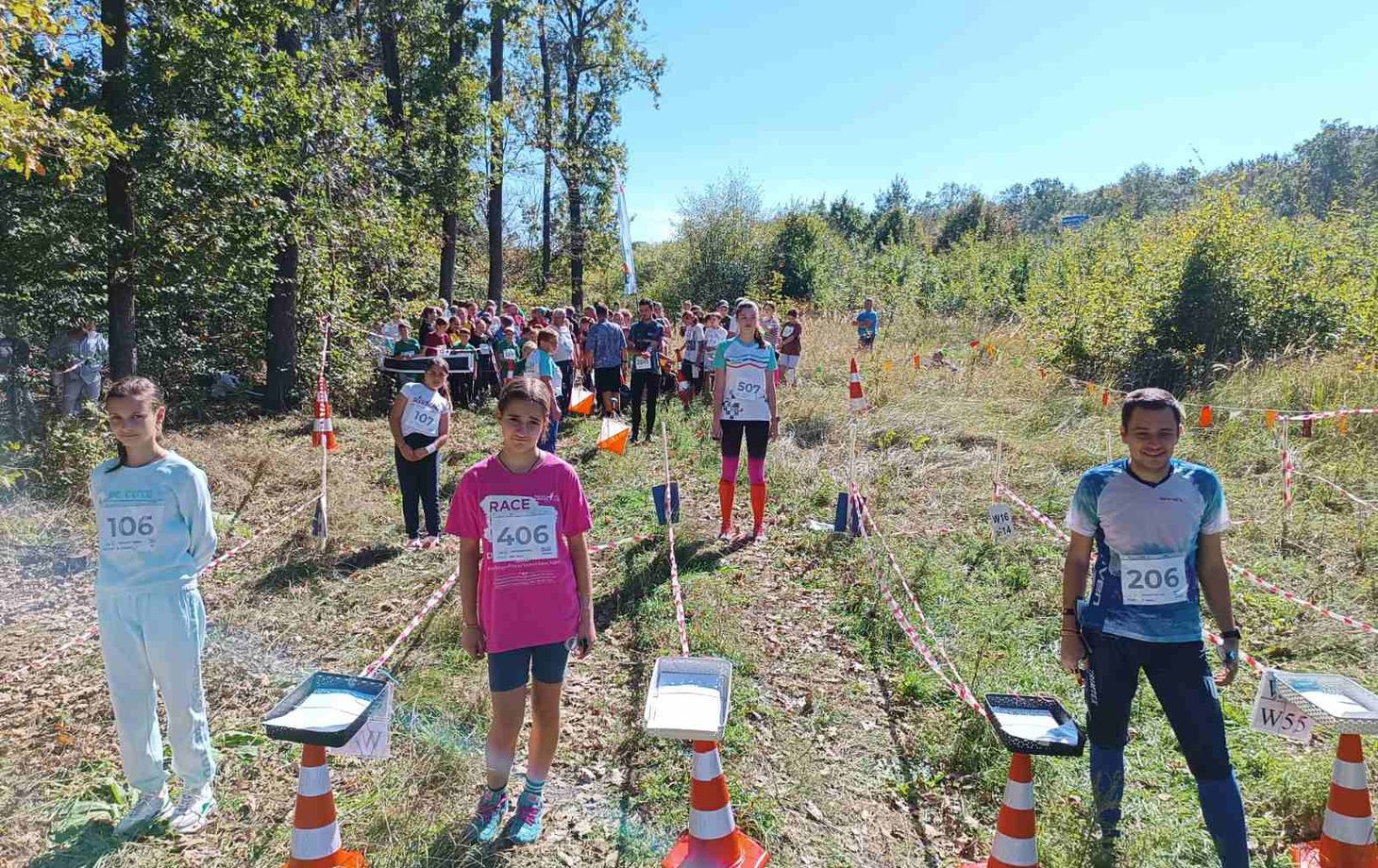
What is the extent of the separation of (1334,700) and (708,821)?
2276 mm

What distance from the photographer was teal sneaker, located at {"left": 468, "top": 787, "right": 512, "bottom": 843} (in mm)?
3166

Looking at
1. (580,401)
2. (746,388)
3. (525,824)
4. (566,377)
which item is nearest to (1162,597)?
(525,824)

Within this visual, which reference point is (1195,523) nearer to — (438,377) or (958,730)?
(958,730)

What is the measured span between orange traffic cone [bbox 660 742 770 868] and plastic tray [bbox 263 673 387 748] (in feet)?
3.74

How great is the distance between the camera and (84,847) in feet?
10.2

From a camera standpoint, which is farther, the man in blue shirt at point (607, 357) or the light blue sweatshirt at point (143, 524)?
the man in blue shirt at point (607, 357)

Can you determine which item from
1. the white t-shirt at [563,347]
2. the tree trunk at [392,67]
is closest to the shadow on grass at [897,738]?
the white t-shirt at [563,347]

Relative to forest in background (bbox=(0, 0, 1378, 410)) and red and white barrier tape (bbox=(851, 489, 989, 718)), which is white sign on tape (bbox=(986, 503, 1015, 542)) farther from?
forest in background (bbox=(0, 0, 1378, 410))

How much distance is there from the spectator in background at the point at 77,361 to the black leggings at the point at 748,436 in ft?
32.5

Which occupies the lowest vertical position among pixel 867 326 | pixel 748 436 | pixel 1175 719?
pixel 1175 719

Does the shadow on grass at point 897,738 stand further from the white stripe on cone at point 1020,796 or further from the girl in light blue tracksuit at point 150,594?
the girl in light blue tracksuit at point 150,594

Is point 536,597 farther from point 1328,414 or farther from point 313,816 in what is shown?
point 1328,414

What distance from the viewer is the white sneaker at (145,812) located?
3.18m

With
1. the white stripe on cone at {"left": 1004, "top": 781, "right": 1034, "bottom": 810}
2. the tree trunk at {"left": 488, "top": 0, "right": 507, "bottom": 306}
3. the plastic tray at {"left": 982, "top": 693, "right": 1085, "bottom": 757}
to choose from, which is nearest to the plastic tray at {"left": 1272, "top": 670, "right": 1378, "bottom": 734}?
the plastic tray at {"left": 982, "top": 693, "right": 1085, "bottom": 757}
